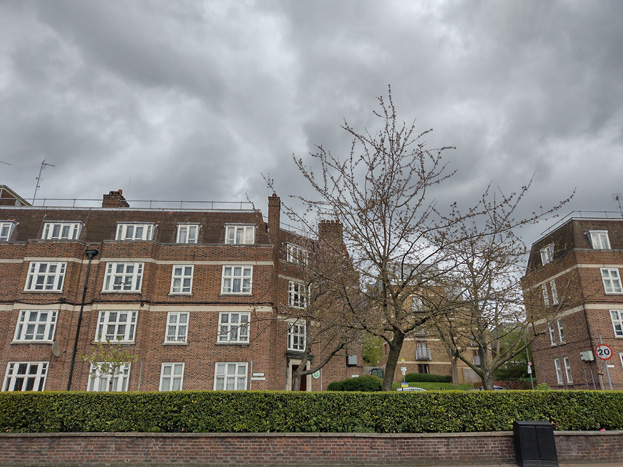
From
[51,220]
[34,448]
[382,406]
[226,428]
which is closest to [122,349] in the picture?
[51,220]

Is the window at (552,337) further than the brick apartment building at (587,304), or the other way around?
the window at (552,337)

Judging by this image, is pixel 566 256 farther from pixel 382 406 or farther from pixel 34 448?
pixel 34 448

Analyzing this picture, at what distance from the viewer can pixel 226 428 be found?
1228cm

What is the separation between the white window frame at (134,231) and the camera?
26766 mm

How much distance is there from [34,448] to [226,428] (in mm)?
5116

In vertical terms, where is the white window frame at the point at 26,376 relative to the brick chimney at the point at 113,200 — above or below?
below

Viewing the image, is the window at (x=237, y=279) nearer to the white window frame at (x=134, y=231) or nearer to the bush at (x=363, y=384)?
the white window frame at (x=134, y=231)

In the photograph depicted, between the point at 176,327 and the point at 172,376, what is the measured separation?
8.57 feet

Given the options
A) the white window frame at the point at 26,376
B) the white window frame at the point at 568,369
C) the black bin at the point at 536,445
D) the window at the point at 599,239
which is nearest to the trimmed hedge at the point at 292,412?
the black bin at the point at 536,445

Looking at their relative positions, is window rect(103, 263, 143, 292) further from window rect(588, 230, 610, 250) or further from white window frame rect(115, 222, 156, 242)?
window rect(588, 230, 610, 250)

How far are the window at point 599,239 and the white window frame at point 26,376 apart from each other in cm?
3300

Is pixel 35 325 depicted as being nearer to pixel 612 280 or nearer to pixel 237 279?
pixel 237 279

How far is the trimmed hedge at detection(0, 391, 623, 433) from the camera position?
40.5 feet

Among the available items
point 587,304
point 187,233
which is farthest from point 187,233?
point 587,304
